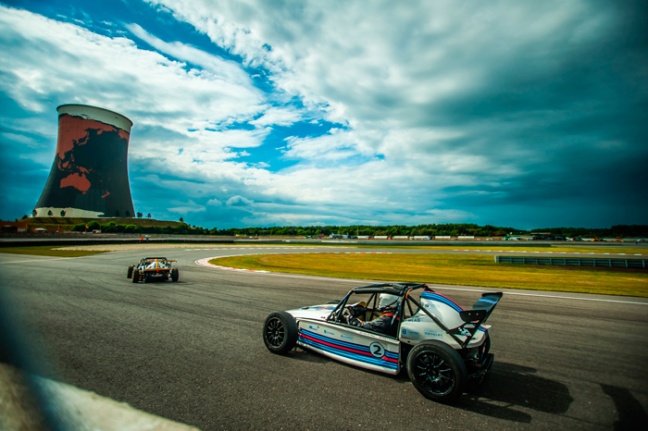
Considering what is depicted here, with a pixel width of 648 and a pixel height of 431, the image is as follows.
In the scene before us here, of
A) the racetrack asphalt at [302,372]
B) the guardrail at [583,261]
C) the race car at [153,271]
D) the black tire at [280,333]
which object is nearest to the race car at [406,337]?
the black tire at [280,333]

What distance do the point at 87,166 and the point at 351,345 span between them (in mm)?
84395

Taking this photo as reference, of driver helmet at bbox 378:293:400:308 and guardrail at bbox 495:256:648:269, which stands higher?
driver helmet at bbox 378:293:400:308

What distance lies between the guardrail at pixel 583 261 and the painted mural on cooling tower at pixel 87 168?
80881mm

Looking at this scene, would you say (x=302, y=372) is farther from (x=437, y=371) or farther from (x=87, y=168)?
(x=87, y=168)

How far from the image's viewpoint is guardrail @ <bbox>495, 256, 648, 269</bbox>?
80.2 feet

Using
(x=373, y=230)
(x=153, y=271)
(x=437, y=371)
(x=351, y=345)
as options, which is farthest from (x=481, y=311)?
(x=373, y=230)

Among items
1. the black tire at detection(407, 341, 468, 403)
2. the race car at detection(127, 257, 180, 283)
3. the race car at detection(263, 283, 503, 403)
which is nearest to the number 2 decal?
the race car at detection(263, 283, 503, 403)

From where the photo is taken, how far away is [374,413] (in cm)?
407

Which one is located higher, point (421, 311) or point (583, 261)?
point (421, 311)

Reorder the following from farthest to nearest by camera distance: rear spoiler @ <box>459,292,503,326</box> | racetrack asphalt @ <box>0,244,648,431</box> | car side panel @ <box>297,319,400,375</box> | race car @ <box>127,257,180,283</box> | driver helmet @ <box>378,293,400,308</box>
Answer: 1. race car @ <box>127,257,180,283</box>
2. driver helmet @ <box>378,293,400,308</box>
3. car side panel @ <box>297,319,400,375</box>
4. rear spoiler @ <box>459,292,503,326</box>
5. racetrack asphalt @ <box>0,244,648,431</box>

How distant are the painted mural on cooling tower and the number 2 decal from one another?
84687mm

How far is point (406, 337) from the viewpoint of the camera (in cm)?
498

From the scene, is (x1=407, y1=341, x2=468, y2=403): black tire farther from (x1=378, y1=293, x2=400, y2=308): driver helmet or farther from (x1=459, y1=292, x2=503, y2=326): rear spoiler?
(x1=378, y1=293, x2=400, y2=308): driver helmet

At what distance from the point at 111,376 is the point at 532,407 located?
20.0 feet
